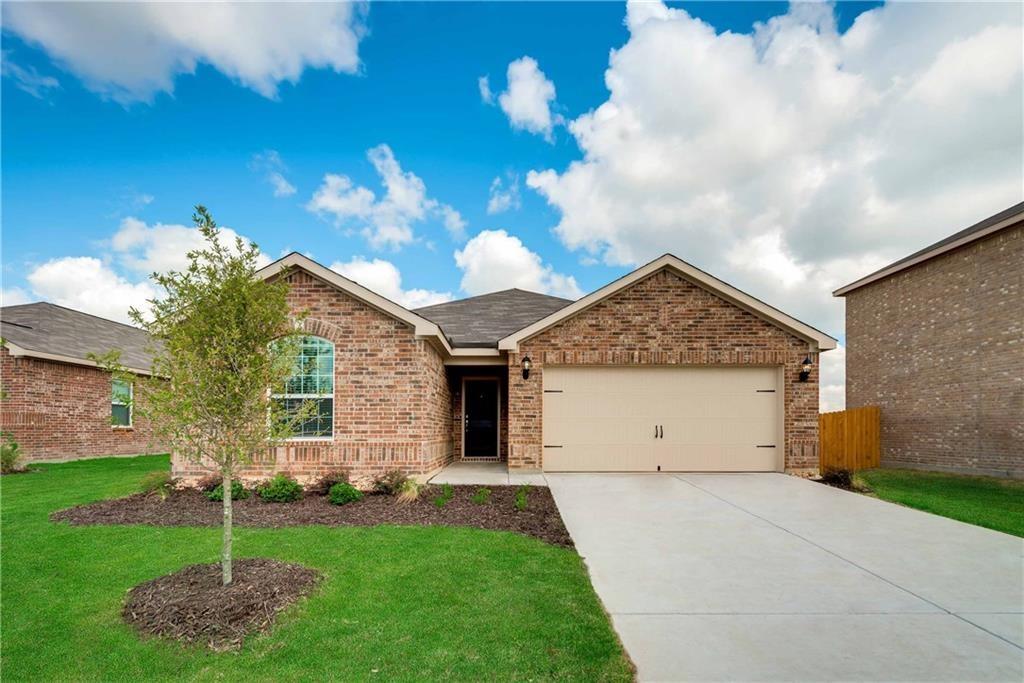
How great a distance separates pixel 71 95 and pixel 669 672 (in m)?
15.4

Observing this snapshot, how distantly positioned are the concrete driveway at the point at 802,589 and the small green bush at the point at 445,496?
185 cm

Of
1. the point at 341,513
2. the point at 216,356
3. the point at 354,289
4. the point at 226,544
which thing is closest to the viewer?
the point at 216,356

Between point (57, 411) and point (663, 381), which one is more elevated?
point (663, 381)

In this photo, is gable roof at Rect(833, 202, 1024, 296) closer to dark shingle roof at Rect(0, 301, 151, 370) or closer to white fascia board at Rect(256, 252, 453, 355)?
white fascia board at Rect(256, 252, 453, 355)

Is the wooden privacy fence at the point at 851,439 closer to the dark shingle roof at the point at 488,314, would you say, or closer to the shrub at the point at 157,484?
the dark shingle roof at the point at 488,314

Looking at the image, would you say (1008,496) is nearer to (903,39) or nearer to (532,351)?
(903,39)

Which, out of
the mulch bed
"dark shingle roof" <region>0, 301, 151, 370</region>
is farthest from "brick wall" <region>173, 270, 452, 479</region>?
"dark shingle roof" <region>0, 301, 151, 370</region>

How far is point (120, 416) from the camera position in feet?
56.0

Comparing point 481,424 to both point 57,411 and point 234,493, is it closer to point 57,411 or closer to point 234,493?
point 234,493

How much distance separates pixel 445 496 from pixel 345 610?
4205mm

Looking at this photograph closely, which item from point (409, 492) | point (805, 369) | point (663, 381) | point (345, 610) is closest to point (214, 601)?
point (345, 610)

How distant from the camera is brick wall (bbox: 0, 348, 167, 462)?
45.0 feet

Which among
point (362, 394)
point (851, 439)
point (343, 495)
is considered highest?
point (362, 394)

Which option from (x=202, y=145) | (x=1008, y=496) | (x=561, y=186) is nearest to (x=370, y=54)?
(x=202, y=145)
